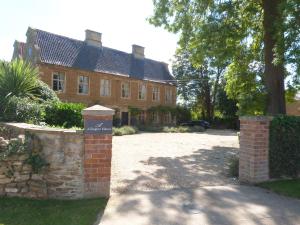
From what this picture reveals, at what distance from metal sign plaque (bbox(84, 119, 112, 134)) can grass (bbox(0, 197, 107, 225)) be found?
1423 millimetres

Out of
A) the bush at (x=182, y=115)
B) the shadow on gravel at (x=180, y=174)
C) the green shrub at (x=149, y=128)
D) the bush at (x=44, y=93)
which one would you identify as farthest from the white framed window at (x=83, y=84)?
the shadow on gravel at (x=180, y=174)

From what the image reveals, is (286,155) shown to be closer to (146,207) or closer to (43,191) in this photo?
(146,207)

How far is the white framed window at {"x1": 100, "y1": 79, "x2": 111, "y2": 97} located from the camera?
32.8 m

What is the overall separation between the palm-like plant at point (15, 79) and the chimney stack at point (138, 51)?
29.0 meters

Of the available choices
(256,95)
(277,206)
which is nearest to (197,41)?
(256,95)

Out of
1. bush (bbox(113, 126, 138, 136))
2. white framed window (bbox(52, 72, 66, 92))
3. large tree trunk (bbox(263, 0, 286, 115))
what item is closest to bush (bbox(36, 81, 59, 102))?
large tree trunk (bbox(263, 0, 286, 115))

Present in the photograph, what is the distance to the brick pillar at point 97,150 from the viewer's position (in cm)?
664

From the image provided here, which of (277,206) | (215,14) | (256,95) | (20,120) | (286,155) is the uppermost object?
(215,14)

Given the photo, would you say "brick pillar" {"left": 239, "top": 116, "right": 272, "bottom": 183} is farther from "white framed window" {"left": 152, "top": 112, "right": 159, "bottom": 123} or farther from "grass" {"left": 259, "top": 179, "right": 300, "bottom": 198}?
"white framed window" {"left": 152, "top": 112, "right": 159, "bottom": 123}

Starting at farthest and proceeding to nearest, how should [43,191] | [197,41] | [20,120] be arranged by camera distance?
[197,41] < [20,120] < [43,191]

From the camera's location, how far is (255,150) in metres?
8.23

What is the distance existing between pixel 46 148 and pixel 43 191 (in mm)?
890

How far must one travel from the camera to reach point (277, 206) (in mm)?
6555

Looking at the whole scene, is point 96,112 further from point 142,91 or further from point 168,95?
point 168,95
